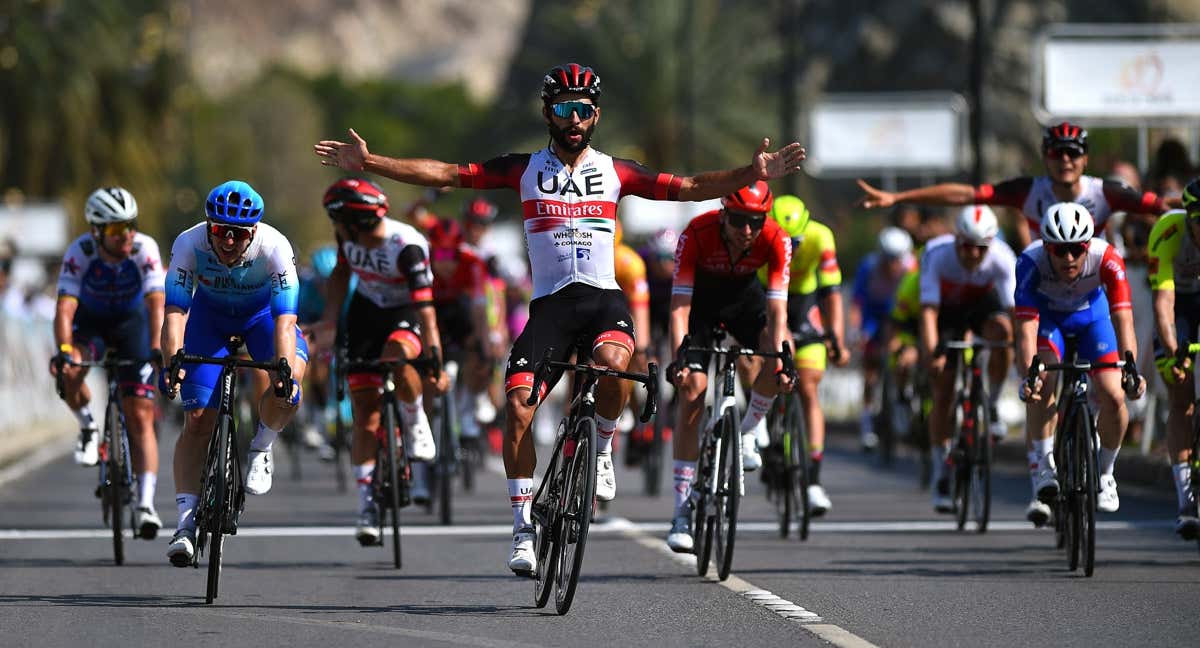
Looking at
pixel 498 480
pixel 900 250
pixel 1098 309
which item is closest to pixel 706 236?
pixel 1098 309

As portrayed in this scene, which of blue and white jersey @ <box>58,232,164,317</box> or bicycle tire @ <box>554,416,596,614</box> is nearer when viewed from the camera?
bicycle tire @ <box>554,416,596,614</box>

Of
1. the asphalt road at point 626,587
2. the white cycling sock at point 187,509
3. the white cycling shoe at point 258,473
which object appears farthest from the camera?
the white cycling shoe at point 258,473

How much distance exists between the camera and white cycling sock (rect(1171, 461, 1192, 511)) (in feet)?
38.3

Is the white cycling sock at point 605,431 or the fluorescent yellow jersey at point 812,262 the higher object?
the fluorescent yellow jersey at point 812,262

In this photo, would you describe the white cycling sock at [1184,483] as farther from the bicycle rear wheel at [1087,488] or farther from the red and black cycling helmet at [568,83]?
the red and black cycling helmet at [568,83]

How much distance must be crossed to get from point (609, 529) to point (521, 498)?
4.54m

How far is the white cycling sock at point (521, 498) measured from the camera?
32.9 feet

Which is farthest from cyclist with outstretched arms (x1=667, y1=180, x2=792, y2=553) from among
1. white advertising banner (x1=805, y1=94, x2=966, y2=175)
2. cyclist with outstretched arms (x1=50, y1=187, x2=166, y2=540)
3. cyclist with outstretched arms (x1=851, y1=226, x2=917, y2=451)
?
Result: white advertising banner (x1=805, y1=94, x2=966, y2=175)

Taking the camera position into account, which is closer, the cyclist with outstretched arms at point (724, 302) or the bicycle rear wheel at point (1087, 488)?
the bicycle rear wheel at point (1087, 488)

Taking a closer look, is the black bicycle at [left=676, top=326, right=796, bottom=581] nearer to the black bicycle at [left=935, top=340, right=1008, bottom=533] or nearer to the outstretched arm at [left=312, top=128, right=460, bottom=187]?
the outstretched arm at [left=312, top=128, right=460, bottom=187]

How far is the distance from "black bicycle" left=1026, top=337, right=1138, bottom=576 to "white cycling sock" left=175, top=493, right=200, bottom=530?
416cm

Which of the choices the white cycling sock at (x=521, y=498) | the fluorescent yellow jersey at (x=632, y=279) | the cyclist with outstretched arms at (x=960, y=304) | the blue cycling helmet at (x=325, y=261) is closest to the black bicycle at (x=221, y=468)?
the white cycling sock at (x=521, y=498)

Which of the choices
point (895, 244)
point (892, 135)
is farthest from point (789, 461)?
point (892, 135)

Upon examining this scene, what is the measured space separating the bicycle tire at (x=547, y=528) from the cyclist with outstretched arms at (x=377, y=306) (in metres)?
2.88
